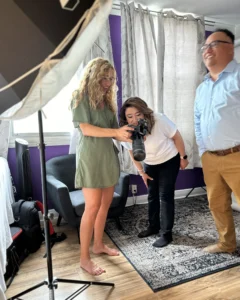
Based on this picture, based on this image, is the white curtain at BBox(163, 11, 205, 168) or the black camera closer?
the black camera

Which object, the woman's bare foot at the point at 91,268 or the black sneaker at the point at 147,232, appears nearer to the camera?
the woman's bare foot at the point at 91,268

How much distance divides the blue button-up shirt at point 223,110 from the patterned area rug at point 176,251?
0.80m

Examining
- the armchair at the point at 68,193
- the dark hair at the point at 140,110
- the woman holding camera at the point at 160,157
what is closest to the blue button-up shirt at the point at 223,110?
→ the woman holding camera at the point at 160,157

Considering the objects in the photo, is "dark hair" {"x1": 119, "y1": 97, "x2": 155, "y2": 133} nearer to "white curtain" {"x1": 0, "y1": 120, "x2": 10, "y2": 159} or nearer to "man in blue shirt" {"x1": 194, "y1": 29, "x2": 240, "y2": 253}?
"man in blue shirt" {"x1": 194, "y1": 29, "x2": 240, "y2": 253}

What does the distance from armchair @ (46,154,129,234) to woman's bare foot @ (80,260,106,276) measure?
38cm

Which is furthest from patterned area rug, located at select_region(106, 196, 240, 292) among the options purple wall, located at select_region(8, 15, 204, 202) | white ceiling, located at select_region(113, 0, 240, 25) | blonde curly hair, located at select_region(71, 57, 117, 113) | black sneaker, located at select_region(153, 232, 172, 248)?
white ceiling, located at select_region(113, 0, 240, 25)

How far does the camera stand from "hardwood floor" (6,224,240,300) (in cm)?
130

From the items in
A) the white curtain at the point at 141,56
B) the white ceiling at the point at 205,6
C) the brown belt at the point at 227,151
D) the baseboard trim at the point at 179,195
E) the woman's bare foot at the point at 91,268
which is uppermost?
the white ceiling at the point at 205,6

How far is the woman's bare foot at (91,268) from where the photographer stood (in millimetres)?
1495

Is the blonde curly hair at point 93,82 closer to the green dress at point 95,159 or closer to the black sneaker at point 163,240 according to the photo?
the green dress at point 95,159

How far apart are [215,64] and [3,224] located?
5.43 ft

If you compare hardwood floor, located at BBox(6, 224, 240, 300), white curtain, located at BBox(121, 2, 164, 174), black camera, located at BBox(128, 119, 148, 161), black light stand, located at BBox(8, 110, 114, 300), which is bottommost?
hardwood floor, located at BBox(6, 224, 240, 300)

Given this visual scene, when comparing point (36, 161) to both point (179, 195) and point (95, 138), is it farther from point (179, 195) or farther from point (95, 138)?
point (179, 195)

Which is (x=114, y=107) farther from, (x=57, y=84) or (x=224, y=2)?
(x=224, y=2)
